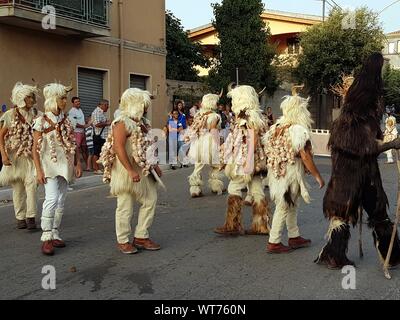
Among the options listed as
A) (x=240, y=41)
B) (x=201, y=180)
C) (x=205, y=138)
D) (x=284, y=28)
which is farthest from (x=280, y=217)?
(x=284, y=28)

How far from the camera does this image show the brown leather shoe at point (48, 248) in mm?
6391

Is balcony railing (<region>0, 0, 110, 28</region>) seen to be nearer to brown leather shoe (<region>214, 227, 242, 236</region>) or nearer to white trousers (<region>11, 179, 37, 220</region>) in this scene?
→ white trousers (<region>11, 179, 37, 220</region>)

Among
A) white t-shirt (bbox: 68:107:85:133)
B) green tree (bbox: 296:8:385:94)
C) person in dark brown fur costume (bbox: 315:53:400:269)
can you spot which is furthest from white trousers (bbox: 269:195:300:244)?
green tree (bbox: 296:8:385:94)

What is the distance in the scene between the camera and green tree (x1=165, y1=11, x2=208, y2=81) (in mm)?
30812

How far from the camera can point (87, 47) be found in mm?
17328

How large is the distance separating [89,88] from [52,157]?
11.5 m

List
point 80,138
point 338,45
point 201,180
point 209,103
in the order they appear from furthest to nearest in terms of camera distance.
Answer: point 338,45 → point 80,138 → point 201,180 → point 209,103

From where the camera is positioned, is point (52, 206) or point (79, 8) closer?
point (52, 206)

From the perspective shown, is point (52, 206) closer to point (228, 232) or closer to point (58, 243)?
point (58, 243)

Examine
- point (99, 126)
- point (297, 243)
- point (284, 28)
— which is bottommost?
point (297, 243)

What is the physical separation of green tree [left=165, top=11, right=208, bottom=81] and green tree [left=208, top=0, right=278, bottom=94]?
12.8 ft

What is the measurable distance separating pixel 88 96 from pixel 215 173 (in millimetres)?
8114

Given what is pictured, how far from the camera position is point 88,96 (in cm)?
1767
